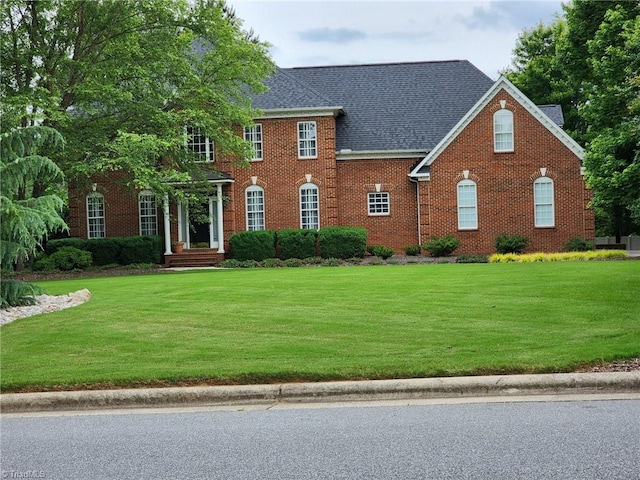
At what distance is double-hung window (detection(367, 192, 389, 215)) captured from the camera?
3291 centimetres

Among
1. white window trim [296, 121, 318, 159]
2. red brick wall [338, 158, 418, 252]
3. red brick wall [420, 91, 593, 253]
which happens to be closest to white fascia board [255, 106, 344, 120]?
white window trim [296, 121, 318, 159]

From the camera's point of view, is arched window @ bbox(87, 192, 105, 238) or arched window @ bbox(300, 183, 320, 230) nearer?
arched window @ bbox(300, 183, 320, 230)

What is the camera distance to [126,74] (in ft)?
82.4

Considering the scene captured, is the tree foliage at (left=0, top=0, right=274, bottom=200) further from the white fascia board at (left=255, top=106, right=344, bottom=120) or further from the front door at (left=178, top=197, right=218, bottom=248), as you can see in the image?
the front door at (left=178, top=197, right=218, bottom=248)

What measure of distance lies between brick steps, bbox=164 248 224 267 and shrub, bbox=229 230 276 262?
2.65 feet

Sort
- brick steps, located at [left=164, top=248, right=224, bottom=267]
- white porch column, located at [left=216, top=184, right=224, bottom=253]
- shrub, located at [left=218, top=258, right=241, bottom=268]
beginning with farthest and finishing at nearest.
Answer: white porch column, located at [left=216, top=184, right=224, bottom=253]
brick steps, located at [left=164, top=248, right=224, bottom=267]
shrub, located at [left=218, top=258, right=241, bottom=268]

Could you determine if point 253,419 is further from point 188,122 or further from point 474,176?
point 474,176

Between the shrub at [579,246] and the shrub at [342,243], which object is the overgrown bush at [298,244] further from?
the shrub at [579,246]

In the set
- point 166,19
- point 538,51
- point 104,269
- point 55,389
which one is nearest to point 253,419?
point 55,389

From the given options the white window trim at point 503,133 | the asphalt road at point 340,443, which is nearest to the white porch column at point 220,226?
the white window trim at point 503,133

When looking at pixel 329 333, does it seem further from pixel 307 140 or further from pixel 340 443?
pixel 307 140

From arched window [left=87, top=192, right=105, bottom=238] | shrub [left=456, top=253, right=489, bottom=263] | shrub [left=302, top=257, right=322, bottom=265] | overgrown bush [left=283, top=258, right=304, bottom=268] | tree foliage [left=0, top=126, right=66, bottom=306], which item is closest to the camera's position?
tree foliage [left=0, top=126, right=66, bottom=306]

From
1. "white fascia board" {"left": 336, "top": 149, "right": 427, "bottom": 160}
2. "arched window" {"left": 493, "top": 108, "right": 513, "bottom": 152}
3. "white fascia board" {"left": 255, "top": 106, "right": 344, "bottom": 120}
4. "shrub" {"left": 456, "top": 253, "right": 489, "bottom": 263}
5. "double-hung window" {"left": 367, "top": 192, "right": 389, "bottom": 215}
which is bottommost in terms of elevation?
"shrub" {"left": 456, "top": 253, "right": 489, "bottom": 263}

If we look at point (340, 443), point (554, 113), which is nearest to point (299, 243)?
point (554, 113)
